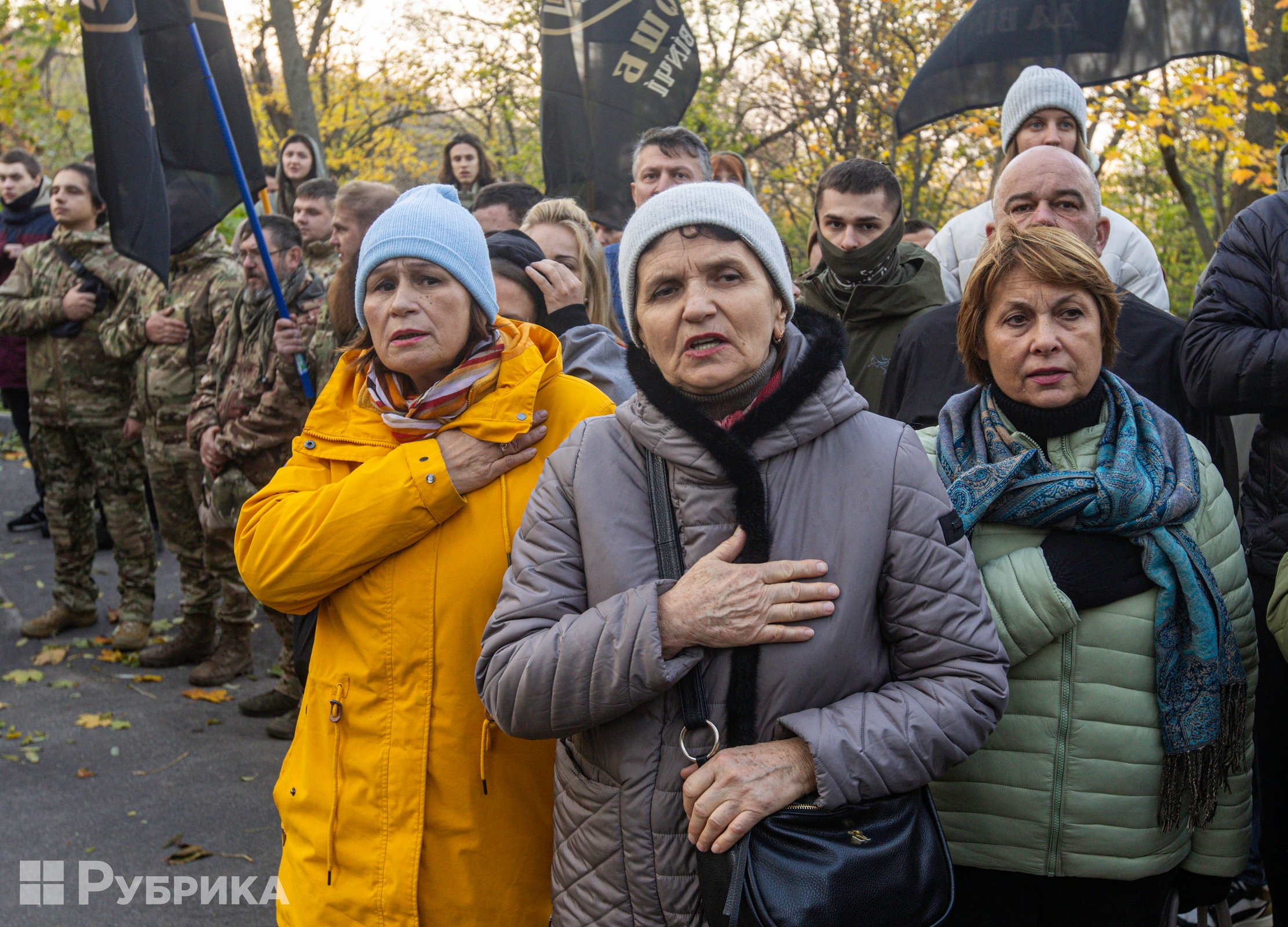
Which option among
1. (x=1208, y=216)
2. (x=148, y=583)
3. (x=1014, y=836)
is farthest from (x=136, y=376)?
(x=1208, y=216)

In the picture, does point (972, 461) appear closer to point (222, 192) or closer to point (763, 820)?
point (763, 820)

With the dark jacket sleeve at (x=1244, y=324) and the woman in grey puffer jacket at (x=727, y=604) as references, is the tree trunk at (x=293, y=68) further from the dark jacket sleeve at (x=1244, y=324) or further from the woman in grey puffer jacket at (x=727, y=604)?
the woman in grey puffer jacket at (x=727, y=604)

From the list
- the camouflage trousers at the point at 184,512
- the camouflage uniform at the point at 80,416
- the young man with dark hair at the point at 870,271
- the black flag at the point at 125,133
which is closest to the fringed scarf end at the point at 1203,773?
the young man with dark hair at the point at 870,271

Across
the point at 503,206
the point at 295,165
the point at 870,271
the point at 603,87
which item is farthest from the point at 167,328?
the point at 870,271

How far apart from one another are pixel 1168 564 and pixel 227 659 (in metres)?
5.30

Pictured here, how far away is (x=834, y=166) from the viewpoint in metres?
4.20

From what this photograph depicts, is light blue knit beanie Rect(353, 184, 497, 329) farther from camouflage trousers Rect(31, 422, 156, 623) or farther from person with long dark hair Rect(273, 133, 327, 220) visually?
person with long dark hair Rect(273, 133, 327, 220)

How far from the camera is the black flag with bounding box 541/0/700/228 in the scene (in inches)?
212

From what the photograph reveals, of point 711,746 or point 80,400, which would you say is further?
point 80,400

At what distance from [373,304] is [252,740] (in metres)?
3.58

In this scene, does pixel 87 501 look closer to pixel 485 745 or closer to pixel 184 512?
pixel 184 512

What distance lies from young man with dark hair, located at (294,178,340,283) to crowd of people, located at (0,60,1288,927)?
12.1ft

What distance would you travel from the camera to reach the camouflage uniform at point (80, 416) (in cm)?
678

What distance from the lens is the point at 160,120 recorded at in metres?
4.90
